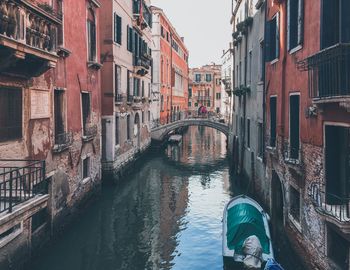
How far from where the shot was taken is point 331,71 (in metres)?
7.59

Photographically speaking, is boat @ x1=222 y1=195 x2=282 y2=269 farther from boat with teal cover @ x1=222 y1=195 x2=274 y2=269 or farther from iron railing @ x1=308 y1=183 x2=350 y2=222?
iron railing @ x1=308 y1=183 x2=350 y2=222

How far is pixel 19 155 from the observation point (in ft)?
33.5

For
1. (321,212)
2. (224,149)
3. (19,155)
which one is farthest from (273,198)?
(224,149)

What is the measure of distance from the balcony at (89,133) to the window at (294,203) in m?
8.48

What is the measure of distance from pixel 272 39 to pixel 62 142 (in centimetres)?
783

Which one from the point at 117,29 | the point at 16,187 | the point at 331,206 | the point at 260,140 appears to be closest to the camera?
the point at 16,187

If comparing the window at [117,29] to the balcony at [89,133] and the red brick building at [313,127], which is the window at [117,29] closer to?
the balcony at [89,133]

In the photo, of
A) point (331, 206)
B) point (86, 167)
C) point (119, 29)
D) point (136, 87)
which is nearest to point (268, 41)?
point (331, 206)

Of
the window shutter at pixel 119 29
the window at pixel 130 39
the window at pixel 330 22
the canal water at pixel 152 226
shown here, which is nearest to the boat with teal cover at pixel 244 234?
the canal water at pixel 152 226

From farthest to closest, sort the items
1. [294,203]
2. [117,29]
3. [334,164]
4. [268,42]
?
[117,29]
[268,42]
[294,203]
[334,164]

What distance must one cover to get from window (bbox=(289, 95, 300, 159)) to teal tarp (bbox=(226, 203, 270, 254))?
2076 mm

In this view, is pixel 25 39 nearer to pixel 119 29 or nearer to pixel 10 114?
pixel 10 114

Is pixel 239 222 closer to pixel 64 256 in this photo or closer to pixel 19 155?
pixel 64 256

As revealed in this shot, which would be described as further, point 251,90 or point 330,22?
point 251,90
